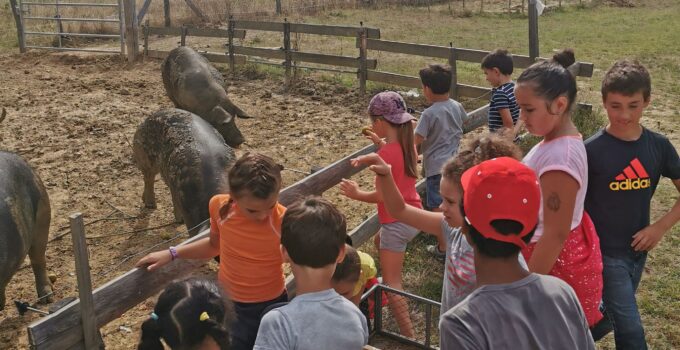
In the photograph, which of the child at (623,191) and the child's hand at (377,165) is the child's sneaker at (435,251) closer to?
the child at (623,191)

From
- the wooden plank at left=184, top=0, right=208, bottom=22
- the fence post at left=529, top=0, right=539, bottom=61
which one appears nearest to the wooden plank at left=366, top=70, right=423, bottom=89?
the fence post at left=529, top=0, right=539, bottom=61

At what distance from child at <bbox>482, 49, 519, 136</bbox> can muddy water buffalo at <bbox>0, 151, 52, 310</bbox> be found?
3726 millimetres

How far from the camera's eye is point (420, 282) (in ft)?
17.1

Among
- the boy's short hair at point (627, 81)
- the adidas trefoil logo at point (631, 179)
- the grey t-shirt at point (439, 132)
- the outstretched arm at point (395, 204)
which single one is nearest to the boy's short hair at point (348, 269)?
the outstretched arm at point (395, 204)

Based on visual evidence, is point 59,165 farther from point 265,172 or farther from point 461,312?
point 461,312

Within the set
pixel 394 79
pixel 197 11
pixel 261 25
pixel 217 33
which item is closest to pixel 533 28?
pixel 394 79

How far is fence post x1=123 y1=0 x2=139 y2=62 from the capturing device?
49.1 feet

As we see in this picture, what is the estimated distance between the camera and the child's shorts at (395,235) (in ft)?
13.8

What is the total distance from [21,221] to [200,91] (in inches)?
213

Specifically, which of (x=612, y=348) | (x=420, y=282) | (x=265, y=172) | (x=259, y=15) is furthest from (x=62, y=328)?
(x=259, y=15)

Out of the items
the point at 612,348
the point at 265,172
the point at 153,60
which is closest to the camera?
the point at 265,172

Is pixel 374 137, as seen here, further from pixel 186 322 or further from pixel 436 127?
pixel 186 322

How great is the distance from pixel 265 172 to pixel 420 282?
242 centimetres

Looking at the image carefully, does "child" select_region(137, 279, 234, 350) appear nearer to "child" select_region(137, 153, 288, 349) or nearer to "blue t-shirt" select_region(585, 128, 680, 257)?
"child" select_region(137, 153, 288, 349)
